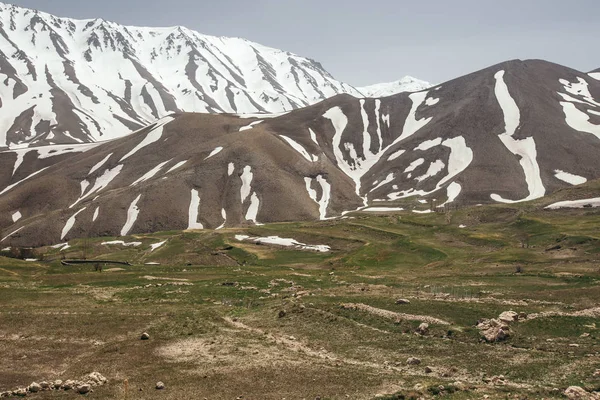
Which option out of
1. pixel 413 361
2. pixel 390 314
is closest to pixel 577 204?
pixel 390 314

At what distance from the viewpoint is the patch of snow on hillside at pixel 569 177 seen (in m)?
177

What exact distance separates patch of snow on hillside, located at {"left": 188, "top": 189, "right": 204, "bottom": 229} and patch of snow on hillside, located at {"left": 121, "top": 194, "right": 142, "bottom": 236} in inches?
680

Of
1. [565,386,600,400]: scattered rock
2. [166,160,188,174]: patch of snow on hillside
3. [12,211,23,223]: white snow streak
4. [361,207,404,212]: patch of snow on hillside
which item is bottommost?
[361,207,404,212]: patch of snow on hillside

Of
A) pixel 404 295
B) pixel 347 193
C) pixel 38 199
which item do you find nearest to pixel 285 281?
pixel 404 295

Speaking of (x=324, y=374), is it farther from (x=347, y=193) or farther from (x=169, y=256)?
(x=347, y=193)

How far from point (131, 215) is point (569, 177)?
6191 inches

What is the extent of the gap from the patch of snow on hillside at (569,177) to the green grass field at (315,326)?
102298 mm

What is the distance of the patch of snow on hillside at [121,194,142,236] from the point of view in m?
156

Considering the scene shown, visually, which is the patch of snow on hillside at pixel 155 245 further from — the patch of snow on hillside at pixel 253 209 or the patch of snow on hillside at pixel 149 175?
the patch of snow on hillside at pixel 149 175

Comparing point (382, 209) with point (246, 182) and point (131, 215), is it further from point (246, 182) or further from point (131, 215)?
point (131, 215)

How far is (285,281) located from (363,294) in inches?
645

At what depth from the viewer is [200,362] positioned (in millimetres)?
32375

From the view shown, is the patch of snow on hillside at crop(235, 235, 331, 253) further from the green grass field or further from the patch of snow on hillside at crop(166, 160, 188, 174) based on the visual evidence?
the patch of snow on hillside at crop(166, 160, 188, 174)

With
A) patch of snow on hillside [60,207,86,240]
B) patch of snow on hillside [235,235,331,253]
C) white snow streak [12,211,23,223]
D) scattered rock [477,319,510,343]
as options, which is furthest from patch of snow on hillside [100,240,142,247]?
scattered rock [477,319,510,343]
